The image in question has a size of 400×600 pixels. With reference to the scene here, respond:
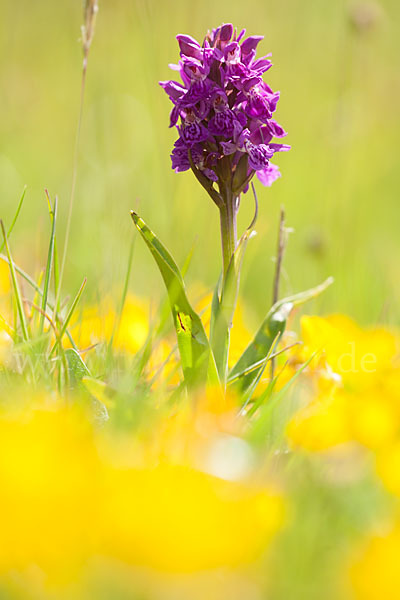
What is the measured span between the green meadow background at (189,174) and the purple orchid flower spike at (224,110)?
0.19 metres

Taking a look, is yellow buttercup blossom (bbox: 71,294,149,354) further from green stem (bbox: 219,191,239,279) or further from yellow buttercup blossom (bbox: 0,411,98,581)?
yellow buttercup blossom (bbox: 0,411,98,581)

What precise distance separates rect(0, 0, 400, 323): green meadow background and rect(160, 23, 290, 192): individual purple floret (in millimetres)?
201

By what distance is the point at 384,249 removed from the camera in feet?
10.2

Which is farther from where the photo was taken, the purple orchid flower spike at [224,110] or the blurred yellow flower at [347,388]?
the purple orchid flower spike at [224,110]

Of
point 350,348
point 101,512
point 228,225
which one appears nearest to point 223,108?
point 228,225

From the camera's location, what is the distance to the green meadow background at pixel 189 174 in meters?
2.39

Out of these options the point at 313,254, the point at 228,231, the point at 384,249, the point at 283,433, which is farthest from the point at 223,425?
the point at 384,249

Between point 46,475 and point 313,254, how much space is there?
188cm

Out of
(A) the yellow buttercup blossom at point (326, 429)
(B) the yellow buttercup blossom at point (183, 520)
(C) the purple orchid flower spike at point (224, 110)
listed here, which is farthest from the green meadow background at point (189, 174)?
(B) the yellow buttercup blossom at point (183, 520)

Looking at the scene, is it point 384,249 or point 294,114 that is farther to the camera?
point 294,114

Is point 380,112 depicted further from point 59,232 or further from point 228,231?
→ point 228,231

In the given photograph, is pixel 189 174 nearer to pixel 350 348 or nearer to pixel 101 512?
pixel 350 348

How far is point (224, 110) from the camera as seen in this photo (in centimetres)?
122

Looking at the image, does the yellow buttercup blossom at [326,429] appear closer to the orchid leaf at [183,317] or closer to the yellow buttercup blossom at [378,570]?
the yellow buttercup blossom at [378,570]
